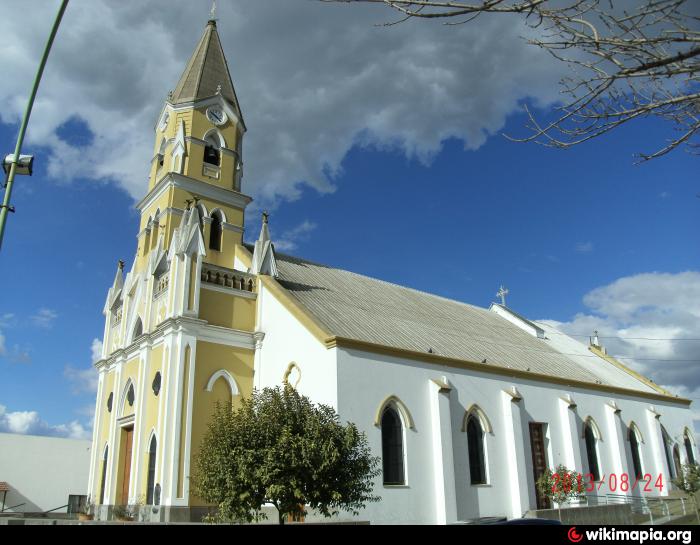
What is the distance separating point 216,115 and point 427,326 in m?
15.8

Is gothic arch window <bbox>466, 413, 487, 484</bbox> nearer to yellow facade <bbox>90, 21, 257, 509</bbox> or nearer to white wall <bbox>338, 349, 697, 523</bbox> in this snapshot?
white wall <bbox>338, 349, 697, 523</bbox>

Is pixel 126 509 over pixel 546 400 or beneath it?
beneath

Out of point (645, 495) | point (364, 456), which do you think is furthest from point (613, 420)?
point (364, 456)

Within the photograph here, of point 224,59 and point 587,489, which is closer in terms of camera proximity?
point 587,489

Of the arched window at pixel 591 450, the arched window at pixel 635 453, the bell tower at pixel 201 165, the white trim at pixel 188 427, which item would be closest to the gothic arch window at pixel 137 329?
the bell tower at pixel 201 165

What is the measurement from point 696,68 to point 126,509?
24.0 metres

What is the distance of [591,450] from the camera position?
102 feet

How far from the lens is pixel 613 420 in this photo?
32.6 meters

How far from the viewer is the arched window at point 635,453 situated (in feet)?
111

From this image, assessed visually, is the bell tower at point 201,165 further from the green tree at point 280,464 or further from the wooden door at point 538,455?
the wooden door at point 538,455

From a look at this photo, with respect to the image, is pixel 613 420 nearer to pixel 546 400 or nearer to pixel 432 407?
pixel 546 400

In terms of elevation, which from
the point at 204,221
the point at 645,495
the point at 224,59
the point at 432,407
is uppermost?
the point at 224,59
